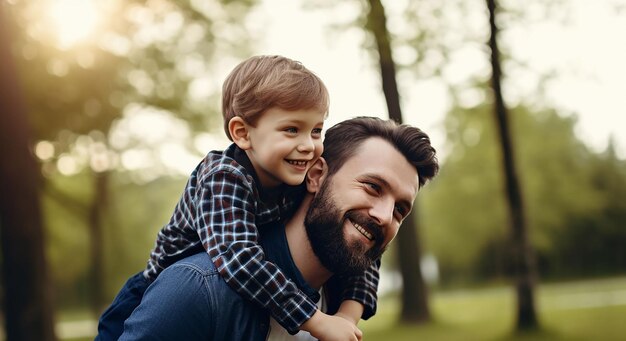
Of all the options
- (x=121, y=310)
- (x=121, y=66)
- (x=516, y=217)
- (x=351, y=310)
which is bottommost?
(x=121, y=310)

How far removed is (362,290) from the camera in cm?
301

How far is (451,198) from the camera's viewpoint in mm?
35750

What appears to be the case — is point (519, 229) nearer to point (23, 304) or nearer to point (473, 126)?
point (23, 304)

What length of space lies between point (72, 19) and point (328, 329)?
1422 centimetres

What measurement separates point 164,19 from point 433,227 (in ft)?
89.0

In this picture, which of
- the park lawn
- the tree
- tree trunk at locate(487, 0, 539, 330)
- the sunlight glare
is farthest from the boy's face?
the sunlight glare

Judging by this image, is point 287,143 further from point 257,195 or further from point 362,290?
point 362,290

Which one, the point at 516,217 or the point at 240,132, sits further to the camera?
the point at 516,217

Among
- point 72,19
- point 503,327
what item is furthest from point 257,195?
point 72,19

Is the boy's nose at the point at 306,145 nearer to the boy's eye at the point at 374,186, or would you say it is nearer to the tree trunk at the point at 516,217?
the boy's eye at the point at 374,186

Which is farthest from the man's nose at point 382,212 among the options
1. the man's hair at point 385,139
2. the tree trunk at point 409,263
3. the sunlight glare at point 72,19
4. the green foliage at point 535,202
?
the green foliage at point 535,202

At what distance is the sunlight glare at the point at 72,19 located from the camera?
15.0 metres

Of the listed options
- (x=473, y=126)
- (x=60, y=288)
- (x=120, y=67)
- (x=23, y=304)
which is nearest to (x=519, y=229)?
(x=23, y=304)

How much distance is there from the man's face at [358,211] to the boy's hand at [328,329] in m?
0.20
